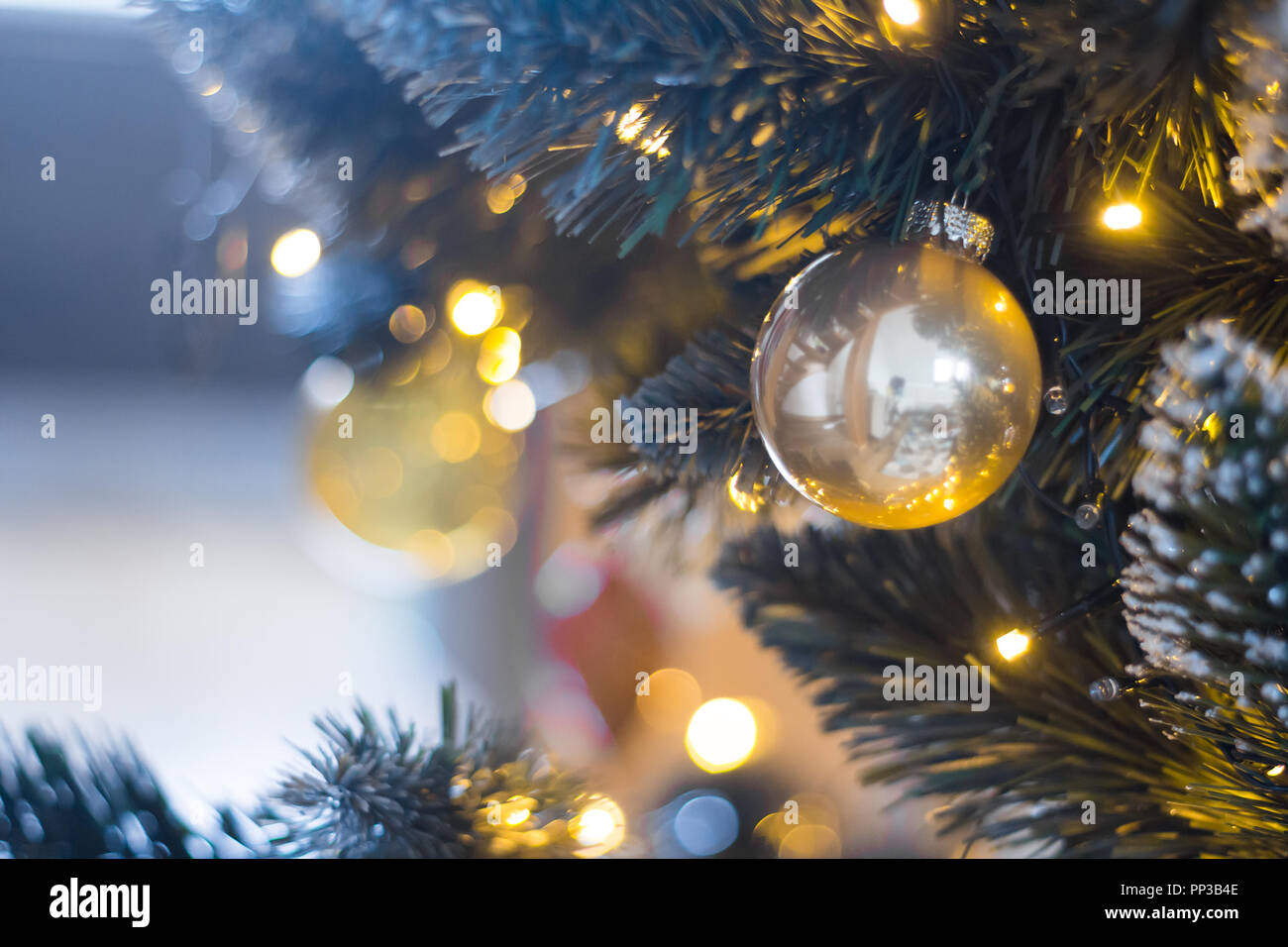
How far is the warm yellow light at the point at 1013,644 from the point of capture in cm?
20

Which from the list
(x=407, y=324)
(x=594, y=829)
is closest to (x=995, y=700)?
(x=594, y=829)

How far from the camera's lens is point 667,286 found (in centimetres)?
40

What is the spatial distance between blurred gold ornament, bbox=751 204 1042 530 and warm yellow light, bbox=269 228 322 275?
0.34 metres

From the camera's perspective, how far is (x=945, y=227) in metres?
0.19

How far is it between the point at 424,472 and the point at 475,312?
20 cm

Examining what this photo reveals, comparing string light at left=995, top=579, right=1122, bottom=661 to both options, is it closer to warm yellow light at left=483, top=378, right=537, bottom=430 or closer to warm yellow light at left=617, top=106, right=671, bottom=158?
warm yellow light at left=617, top=106, right=671, bottom=158

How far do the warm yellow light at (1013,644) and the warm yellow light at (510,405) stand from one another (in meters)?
0.44

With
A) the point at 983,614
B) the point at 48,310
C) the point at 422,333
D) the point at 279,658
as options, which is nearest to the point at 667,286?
the point at 422,333

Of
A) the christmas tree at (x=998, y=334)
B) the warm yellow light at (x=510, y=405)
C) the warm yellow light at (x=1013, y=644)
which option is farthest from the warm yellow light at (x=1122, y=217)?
the warm yellow light at (x=510, y=405)

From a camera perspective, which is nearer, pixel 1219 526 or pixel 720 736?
pixel 1219 526

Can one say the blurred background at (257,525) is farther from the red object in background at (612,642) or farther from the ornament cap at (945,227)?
the ornament cap at (945,227)

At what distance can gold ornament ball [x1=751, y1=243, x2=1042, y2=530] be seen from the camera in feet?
0.56

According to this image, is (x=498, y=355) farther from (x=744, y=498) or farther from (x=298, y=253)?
(x=744, y=498)

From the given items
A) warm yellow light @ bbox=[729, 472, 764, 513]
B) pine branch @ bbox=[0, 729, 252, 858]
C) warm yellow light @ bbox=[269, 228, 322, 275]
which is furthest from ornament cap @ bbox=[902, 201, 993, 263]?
warm yellow light @ bbox=[269, 228, 322, 275]
